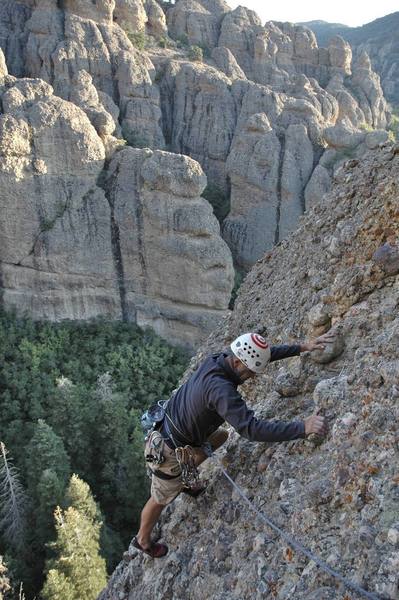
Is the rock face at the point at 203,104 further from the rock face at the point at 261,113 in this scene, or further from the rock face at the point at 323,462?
the rock face at the point at 323,462

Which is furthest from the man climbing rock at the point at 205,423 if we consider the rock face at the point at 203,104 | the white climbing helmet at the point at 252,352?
the rock face at the point at 203,104

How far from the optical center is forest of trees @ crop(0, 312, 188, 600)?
13461 mm

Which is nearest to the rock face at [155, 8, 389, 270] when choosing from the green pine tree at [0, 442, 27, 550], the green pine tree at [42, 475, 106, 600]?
Result: the green pine tree at [0, 442, 27, 550]

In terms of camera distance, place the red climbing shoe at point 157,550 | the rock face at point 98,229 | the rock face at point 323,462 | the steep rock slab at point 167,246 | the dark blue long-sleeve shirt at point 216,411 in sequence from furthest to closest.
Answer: the steep rock slab at point 167,246
the rock face at point 98,229
the red climbing shoe at point 157,550
the dark blue long-sleeve shirt at point 216,411
the rock face at point 323,462

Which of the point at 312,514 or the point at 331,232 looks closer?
the point at 312,514

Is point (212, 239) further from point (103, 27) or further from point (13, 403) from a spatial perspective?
point (103, 27)

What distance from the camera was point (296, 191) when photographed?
2697 cm

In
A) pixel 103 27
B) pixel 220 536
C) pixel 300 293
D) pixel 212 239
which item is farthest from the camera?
pixel 103 27

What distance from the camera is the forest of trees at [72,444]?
13461mm

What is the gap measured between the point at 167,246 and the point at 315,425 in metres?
18.2

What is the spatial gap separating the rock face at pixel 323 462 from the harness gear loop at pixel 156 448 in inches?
21.2

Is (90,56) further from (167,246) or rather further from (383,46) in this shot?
(383,46)

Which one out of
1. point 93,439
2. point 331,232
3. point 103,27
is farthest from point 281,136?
point 331,232

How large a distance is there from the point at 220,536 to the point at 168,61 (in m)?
33.8
